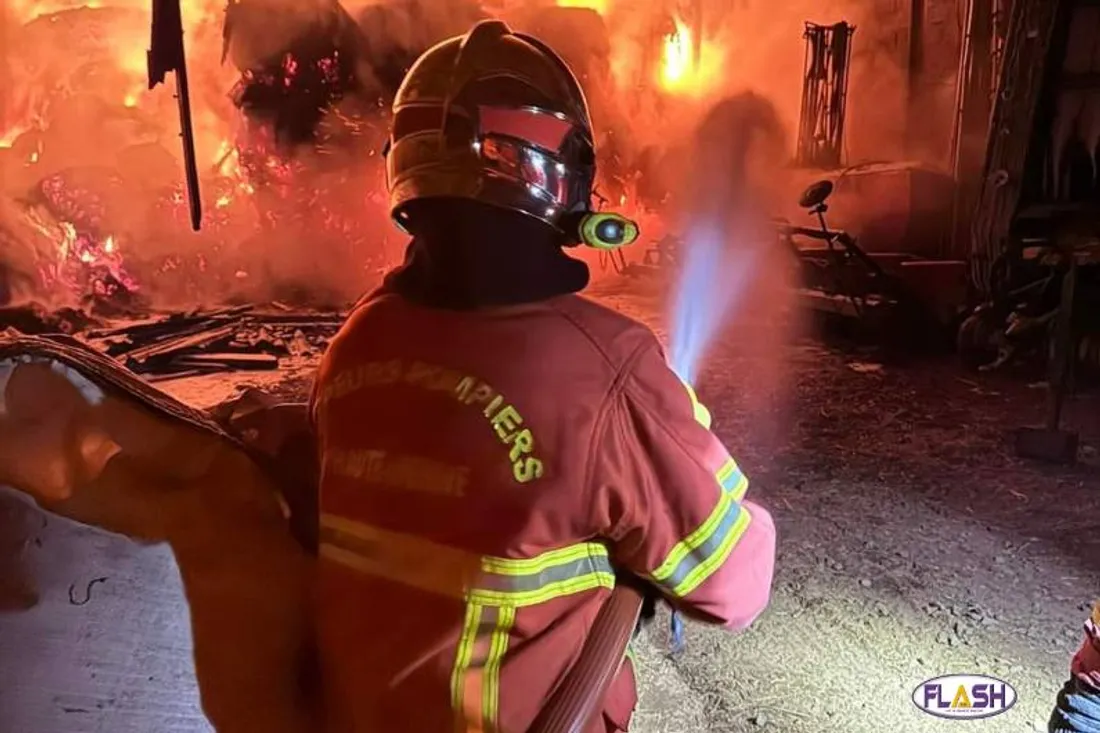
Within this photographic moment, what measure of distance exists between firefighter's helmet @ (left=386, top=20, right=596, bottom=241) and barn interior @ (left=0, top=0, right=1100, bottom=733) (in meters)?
1.62

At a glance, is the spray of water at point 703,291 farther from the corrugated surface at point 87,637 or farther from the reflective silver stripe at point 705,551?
the corrugated surface at point 87,637

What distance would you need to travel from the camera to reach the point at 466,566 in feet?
3.39

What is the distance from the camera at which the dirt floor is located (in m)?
1.13

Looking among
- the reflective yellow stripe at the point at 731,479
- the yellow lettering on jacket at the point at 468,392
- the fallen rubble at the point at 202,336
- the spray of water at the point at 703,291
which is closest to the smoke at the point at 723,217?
the spray of water at the point at 703,291

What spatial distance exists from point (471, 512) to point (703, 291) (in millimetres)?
2404

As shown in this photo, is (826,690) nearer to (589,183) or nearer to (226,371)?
(589,183)

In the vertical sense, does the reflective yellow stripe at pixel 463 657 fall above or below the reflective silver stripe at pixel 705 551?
below

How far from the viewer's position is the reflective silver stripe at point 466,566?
3.37 ft

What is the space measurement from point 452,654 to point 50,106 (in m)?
2.42

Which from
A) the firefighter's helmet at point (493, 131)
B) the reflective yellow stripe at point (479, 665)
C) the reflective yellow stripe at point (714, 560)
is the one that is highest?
the firefighter's helmet at point (493, 131)

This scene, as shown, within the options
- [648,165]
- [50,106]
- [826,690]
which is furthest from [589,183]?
[50,106]

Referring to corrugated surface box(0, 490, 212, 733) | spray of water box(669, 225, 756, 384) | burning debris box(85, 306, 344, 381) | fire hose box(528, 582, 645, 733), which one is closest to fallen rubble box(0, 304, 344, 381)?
burning debris box(85, 306, 344, 381)

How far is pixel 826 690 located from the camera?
87.3 inches

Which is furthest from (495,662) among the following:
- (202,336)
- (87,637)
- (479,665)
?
(202,336)
